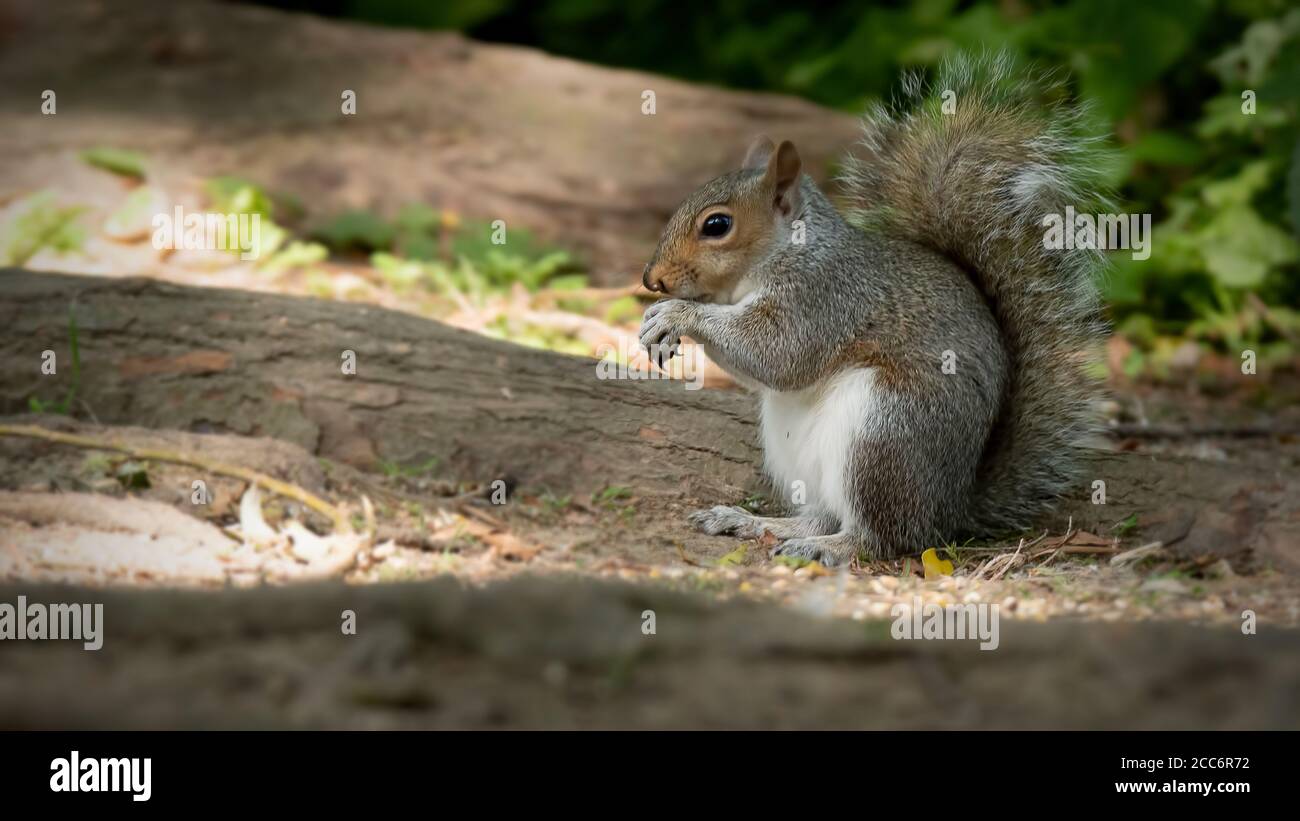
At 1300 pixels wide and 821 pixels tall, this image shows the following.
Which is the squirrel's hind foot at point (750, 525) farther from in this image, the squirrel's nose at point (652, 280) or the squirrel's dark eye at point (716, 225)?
the squirrel's dark eye at point (716, 225)

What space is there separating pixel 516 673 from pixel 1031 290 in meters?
2.34

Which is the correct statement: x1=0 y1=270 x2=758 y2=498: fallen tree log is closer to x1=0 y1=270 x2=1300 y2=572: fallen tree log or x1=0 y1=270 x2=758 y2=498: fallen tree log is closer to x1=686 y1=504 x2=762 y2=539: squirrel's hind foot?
x1=0 y1=270 x2=1300 y2=572: fallen tree log

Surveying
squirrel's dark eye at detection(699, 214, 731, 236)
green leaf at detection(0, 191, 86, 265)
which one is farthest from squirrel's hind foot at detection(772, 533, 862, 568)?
green leaf at detection(0, 191, 86, 265)

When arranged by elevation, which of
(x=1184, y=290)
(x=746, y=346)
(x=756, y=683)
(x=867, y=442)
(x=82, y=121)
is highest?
(x=82, y=121)

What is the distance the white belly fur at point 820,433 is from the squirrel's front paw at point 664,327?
1.07ft

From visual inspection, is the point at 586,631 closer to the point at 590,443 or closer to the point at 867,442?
the point at 867,442

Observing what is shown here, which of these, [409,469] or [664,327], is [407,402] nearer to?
[409,469]

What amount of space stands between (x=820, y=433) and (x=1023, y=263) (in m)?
0.82

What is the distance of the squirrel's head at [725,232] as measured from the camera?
399cm

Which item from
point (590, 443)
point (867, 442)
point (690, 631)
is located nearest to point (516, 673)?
point (690, 631)

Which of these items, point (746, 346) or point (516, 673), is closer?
point (516, 673)

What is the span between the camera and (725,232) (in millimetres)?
3992

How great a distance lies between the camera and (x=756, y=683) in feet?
7.63

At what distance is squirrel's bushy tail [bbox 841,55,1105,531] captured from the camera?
4020mm
